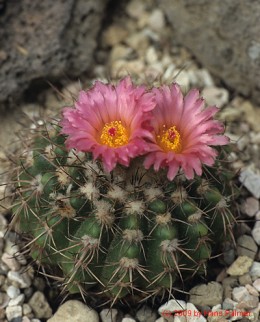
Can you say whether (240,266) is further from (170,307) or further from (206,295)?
(170,307)

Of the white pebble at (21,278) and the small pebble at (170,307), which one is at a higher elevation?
the white pebble at (21,278)

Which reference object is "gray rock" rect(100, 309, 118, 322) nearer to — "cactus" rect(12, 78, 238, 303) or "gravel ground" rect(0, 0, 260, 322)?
"gravel ground" rect(0, 0, 260, 322)

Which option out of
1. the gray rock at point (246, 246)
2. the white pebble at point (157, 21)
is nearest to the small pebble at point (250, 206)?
the gray rock at point (246, 246)

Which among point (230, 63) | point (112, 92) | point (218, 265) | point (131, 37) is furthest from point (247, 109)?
point (112, 92)

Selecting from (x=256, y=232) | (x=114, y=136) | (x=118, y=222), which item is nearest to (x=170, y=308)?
(x=118, y=222)

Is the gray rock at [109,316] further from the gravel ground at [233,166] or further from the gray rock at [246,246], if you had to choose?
A: the gray rock at [246,246]

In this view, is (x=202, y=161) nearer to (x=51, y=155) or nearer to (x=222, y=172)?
(x=222, y=172)
